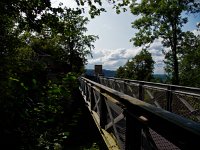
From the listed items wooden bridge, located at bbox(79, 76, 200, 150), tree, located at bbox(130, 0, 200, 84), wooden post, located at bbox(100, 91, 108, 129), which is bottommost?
wooden post, located at bbox(100, 91, 108, 129)

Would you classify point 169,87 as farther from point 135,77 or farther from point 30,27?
point 135,77

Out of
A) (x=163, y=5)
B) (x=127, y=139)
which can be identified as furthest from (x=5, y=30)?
(x=163, y=5)

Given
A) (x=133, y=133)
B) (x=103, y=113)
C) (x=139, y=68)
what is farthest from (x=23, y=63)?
(x=139, y=68)

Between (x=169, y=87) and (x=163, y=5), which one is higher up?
(x=163, y=5)

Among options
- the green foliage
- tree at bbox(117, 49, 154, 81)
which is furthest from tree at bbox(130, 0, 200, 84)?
tree at bbox(117, 49, 154, 81)

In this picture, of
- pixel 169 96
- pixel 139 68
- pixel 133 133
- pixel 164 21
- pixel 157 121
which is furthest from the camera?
pixel 139 68

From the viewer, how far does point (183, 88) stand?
7516mm

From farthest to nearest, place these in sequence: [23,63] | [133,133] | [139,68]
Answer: [139,68], [23,63], [133,133]

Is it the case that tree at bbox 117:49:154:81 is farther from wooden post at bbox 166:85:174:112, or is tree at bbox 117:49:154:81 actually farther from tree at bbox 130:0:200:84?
wooden post at bbox 166:85:174:112

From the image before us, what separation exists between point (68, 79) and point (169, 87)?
37.5 feet

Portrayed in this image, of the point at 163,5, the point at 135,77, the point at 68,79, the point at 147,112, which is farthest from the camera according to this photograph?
the point at 135,77

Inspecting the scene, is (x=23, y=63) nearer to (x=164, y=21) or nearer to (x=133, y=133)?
(x=133, y=133)

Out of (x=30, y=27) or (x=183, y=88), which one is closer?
(x=30, y=27)

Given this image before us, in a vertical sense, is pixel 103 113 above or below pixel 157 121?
below
